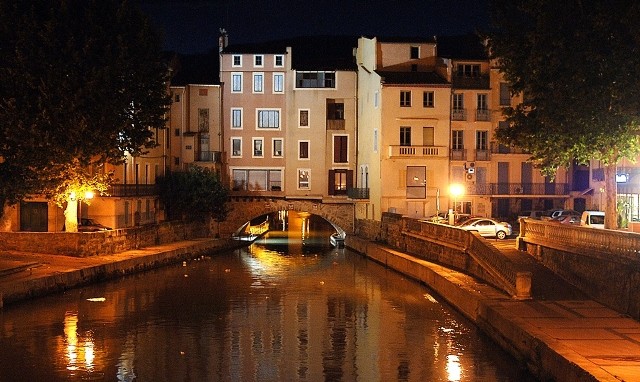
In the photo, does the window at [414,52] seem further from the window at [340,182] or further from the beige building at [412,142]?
the window at [340,182]

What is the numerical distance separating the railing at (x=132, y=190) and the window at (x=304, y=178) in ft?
47.2

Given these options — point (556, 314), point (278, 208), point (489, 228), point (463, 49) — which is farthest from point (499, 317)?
point (463, 49)

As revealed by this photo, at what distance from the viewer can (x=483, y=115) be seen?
66750 millimetres

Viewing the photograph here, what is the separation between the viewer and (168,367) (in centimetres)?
2423

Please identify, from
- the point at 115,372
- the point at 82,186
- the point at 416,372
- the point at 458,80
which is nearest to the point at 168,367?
the point at 115,372

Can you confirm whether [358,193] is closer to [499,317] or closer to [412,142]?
[412,142]

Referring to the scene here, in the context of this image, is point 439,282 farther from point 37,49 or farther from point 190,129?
point 190,129

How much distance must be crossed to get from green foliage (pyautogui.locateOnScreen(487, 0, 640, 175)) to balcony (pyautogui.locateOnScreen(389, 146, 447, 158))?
93.1 ft

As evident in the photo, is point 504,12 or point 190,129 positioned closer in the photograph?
point 504,12

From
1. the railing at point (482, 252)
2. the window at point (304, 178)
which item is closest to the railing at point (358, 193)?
the window at point (304, 178)

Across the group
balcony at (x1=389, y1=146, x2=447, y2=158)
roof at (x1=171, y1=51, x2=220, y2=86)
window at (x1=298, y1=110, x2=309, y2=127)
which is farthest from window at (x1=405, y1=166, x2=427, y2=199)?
roof at (x1=171, y1=51, x2=220, y2=86)

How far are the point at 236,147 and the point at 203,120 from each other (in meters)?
3.88

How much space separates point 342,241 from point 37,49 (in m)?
38.1

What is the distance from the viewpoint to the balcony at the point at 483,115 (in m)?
66.7
